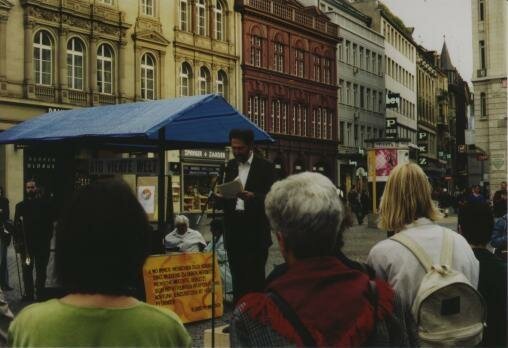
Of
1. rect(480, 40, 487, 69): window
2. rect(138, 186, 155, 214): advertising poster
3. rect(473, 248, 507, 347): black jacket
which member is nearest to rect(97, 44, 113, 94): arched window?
rect(138, 186, 155, 214): advertising poster

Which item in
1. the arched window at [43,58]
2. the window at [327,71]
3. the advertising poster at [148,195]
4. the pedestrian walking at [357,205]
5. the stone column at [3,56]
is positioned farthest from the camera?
the window at [327,71]

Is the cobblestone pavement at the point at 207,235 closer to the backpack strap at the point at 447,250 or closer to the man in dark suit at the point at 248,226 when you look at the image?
the backpack strap at the point at 447,250

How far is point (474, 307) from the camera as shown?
11.0 ft

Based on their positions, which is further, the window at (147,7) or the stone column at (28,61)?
the window at (147,7)

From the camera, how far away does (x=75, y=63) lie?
3256cm

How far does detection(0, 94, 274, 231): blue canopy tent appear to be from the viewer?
9.79m

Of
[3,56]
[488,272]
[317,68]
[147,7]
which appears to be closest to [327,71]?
[317,68]

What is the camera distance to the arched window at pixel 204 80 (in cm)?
4031

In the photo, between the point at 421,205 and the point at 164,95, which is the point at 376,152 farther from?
the point at 421,205

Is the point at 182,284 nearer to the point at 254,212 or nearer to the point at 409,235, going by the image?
the point at 254,212

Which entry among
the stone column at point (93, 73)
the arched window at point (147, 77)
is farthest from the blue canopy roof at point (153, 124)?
the arched window at point (147, 77)

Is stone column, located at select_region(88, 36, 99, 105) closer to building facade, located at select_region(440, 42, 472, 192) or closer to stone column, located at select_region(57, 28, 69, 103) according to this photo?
stone column, located at select_region(57, 28, 69, 103)

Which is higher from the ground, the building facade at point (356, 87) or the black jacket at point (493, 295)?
the building facade at point (356, 87)

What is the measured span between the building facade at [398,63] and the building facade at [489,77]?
48.0ft
